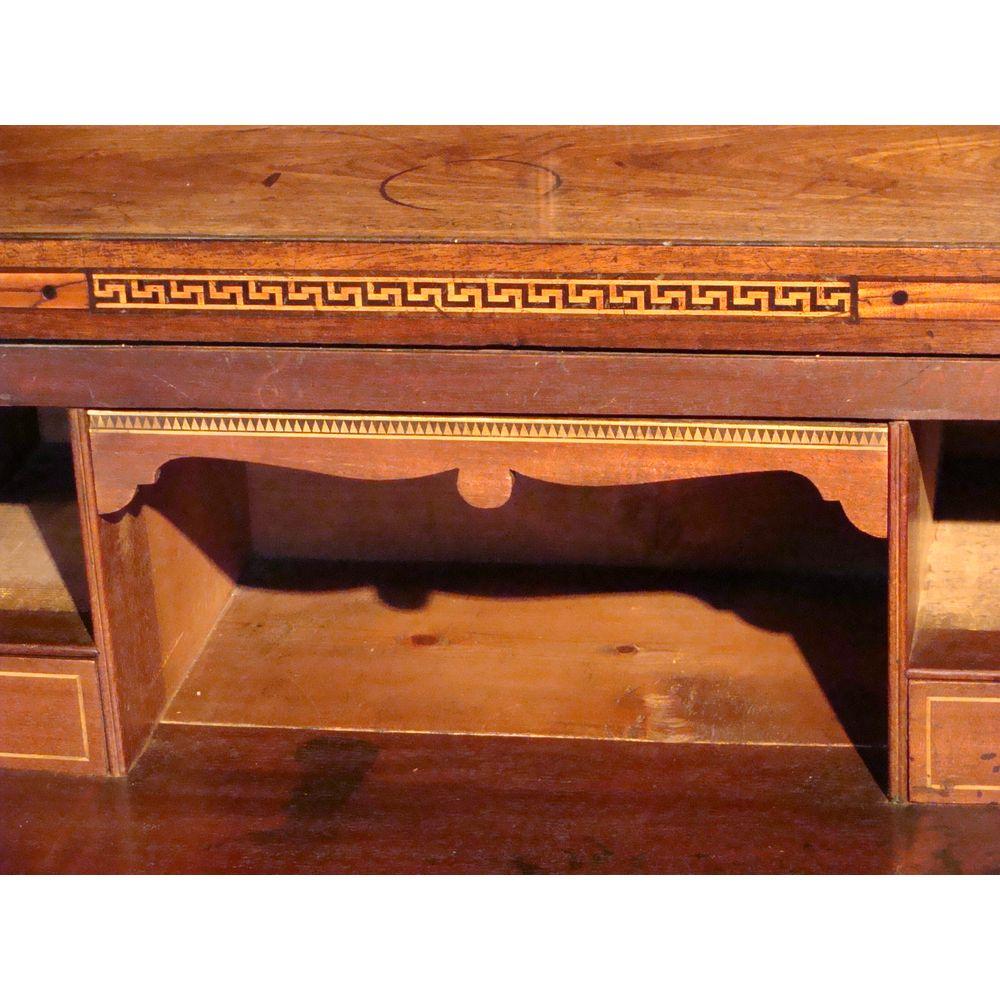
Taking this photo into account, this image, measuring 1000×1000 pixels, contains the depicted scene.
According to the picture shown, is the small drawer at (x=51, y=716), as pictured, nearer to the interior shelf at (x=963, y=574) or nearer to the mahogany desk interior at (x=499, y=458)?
the mahogany desk interior at (x=499, y=458)

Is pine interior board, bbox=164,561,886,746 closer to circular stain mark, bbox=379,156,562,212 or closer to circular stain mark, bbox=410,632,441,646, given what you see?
circular stain mark, bbox=410,632,441,646

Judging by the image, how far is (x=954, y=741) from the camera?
3047 millimetres

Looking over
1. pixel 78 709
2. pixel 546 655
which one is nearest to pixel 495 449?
pixel 546 655

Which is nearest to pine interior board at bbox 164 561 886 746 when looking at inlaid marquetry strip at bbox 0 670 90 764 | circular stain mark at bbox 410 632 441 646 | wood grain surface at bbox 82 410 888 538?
circular stain mark at bbox 410 632 441 646

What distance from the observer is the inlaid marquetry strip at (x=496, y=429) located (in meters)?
2.90

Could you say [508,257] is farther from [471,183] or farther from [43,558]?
[43,558]

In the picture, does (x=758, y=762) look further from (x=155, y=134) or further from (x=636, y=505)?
(x=155, y=134)

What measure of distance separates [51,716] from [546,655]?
927mm

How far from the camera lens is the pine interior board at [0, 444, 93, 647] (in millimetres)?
3262

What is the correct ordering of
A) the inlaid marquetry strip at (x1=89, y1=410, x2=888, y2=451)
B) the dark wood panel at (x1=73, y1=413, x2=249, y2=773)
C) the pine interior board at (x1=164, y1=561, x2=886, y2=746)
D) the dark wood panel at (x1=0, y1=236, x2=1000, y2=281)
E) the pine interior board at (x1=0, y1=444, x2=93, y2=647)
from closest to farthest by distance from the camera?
the dark wood panel at (x1=0, y1=236, x2=1000, y2=281) → the inlaid marquetry strip at (x1=89, y1=410, x2=888, y2=451) → the dark wood panel at (x1=73, y1=413, x2=249, y2=773) → the pine interior board at (x1=0, y1=444, x2=93, y2=647) → the pine interior board at (x1=164, y1=561, x2=886, y2=746)

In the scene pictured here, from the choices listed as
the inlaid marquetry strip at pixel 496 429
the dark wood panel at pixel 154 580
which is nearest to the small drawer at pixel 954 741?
the inlaid marquetry strip at pixel 496 429

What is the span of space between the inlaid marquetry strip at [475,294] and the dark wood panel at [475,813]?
83 cm

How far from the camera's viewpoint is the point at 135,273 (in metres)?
2.94

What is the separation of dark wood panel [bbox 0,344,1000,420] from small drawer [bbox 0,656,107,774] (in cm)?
47
